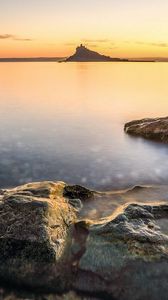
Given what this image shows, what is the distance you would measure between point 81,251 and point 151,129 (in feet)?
64.2

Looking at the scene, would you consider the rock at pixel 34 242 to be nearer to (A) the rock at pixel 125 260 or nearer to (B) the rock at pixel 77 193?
(A) the rock at pixel 125 260

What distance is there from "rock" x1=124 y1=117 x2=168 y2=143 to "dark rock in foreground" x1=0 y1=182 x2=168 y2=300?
15.7 metres

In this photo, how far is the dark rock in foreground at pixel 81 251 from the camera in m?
11.2

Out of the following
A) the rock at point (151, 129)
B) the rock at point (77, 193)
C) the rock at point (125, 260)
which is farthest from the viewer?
the rock at point (151, 129)

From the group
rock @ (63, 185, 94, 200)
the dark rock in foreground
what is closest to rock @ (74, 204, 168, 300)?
the dark rock in foreground

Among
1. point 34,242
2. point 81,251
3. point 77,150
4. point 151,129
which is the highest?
point 34,242

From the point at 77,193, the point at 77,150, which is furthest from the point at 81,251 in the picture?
the point at 77,150

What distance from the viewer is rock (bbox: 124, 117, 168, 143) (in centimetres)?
2903

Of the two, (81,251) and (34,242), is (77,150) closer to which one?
(81,251)

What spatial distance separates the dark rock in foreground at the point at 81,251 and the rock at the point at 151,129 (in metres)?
15.7

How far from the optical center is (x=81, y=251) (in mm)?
12227

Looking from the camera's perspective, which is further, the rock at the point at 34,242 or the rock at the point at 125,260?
the rock at the point at 34,242

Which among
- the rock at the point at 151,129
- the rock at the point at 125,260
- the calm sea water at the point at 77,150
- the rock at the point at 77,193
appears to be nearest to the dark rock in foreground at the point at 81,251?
the rock at the point at 125,260

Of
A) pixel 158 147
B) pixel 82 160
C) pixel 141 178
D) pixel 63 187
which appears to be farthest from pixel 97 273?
pixel 158 147
